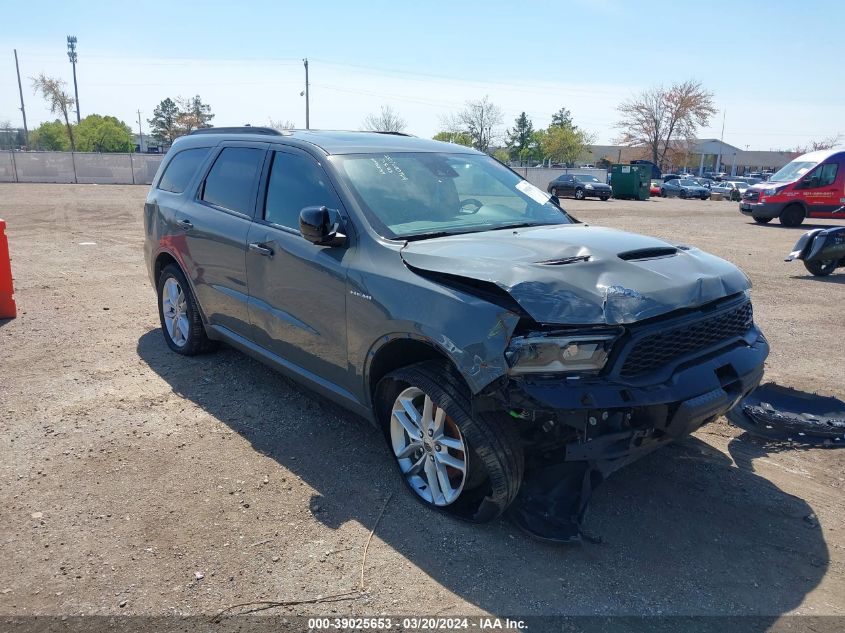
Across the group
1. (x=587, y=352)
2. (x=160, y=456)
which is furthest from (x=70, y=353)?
(x=587, y=352)

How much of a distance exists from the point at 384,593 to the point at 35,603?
4.83 ft

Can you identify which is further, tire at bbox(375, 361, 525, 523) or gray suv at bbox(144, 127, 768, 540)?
tire at bbox(375, 361, 525, 523)

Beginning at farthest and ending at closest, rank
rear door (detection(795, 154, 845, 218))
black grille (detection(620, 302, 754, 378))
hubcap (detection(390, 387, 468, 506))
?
rear door (detection(795, 154, 845, 218)), hubcap (detection(390, 387, 468, 506)), black grille (detection(620, 302, 754, 378))

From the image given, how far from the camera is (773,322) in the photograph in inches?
294

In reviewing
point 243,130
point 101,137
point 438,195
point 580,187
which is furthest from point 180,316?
point 101,137

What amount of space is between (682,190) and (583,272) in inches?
1796

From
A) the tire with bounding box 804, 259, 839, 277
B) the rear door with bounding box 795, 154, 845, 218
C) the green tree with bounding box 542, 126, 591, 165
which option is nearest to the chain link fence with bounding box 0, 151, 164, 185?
the rear door with bounding box 795, 154, 845, 218

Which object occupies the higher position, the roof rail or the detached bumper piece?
the roof rail

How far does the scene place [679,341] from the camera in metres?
3.10

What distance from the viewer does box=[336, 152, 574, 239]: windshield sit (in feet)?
12.8

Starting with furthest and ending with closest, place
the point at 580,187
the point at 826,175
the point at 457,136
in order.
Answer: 1. the point at 457,136
2. the point at 580,187
3. the point at 826,175

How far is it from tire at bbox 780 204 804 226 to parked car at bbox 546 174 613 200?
15203 millimetres

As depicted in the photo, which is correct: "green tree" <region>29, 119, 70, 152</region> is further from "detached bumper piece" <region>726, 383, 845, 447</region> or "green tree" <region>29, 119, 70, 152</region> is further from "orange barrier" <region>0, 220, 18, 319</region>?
"detached bumper piece" <region>726, 383, 845, 447</region>

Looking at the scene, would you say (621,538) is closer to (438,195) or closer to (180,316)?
(438,195)
